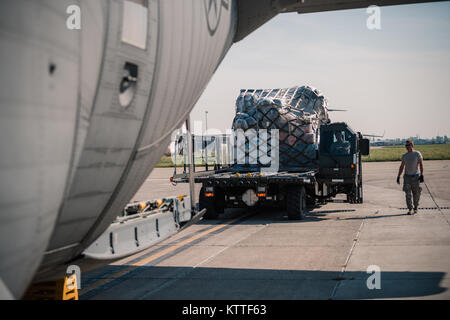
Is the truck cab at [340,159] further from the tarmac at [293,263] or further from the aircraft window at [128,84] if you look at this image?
the aircraft window at [128,84]

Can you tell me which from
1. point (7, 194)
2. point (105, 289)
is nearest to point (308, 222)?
point (105, 289)

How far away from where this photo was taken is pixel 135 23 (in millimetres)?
3369

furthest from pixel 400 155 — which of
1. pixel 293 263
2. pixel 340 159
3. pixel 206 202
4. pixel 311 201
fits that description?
pixel 293 263

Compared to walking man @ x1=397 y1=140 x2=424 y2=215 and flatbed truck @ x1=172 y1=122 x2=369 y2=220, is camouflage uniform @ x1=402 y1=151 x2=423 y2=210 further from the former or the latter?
flatbed truck @ x1=172 y1=122 x2=369 y2=220

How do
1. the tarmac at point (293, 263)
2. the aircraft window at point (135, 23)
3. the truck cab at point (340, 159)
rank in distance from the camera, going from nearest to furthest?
the aircraft window at point (135, 23), the tarmac at point (293, 263), the truck cab at point (340, 159)

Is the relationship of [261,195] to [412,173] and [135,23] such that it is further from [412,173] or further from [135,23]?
[135,23]

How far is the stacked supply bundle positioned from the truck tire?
1.90m

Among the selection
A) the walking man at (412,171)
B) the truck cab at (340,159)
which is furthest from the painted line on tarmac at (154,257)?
the walking man at (412,171)

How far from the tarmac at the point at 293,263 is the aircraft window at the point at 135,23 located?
3956 millimetres

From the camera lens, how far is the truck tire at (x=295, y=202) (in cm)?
1266

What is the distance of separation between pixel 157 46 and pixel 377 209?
485 inches

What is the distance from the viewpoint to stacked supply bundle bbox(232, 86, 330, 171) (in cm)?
1416

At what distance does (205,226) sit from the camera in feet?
41.0
